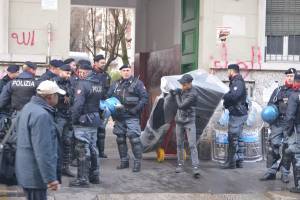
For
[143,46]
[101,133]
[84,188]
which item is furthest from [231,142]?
[143,46]

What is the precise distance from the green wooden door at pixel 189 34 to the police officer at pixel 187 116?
7.26ft

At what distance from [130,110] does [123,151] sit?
2.54ft

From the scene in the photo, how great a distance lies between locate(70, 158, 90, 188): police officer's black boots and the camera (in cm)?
914

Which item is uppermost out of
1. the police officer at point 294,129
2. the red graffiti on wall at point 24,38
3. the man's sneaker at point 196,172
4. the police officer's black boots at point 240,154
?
the red graffiti on wall at point 24,38

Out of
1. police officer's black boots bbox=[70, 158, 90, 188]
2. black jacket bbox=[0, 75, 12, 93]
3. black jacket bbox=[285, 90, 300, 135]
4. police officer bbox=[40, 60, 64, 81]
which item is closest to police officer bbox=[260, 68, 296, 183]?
black jacket bbox=[285, 90, 300, 135]

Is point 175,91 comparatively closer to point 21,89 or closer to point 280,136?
point 280,136

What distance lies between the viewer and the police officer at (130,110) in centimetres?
1052

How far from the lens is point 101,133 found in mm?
11211

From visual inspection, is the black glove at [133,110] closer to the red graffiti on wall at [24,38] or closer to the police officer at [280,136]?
the police officer at [280,136]

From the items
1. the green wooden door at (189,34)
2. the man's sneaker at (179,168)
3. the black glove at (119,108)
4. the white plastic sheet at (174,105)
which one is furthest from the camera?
the green wooden door at (189,34)

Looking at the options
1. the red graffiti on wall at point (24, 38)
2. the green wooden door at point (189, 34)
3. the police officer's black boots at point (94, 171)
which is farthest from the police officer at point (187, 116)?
the red graffiti on wall at point (24, 38)

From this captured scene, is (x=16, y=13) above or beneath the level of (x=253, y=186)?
above

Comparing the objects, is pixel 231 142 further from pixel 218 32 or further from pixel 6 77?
pixel 6 77

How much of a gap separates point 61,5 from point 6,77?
2.15 m
